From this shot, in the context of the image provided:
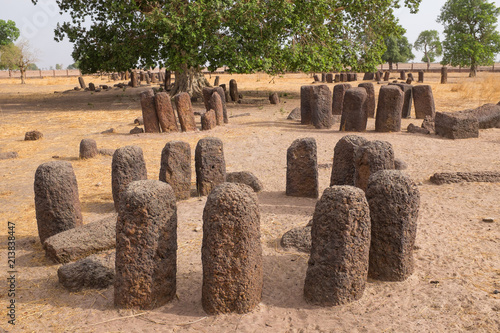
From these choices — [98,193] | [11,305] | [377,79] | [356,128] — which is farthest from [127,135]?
[377,79]

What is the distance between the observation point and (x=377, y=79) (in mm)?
37000

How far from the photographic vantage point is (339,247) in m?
4.27

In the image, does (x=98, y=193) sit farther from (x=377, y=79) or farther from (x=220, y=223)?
(x=377, y=79)

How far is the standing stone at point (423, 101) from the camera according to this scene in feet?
51.2

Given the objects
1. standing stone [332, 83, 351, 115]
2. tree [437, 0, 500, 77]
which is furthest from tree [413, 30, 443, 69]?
standing stone [332, 83, 351, 115]

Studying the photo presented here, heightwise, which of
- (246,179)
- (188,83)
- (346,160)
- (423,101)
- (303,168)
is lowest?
(246,179)

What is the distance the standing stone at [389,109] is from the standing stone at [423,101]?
9.44ft

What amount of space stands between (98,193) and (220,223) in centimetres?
477

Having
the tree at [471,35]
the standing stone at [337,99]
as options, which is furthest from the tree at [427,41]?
the standing stone at [337,99]

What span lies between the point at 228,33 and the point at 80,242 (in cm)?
1487

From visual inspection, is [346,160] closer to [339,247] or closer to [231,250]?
[339,247]

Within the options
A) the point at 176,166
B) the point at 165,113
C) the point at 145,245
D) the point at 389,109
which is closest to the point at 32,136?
the point at 165,113

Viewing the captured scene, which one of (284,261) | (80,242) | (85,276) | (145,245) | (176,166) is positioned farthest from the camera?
(176,166)

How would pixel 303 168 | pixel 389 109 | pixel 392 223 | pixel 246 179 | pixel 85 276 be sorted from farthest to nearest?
pixel 389 109, pixel 246 179, pixel 303 168, pixel 85 276, pixel 392 223
